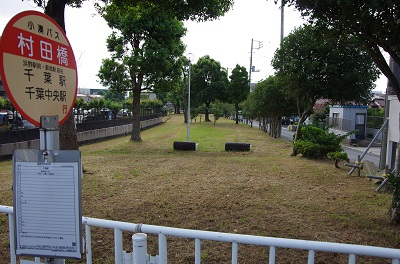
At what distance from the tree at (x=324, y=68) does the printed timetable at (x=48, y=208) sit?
1071cm

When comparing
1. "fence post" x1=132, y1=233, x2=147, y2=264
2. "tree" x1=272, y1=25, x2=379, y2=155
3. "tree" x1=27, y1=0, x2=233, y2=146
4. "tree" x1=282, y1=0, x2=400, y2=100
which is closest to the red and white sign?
"fence post" x1=132, y1=233, x2=147, y2=264

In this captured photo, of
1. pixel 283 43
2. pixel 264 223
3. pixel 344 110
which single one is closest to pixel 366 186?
pixel 264 223

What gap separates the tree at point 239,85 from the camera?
134ft

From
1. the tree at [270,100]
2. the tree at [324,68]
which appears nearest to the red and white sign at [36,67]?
the tree at [324,68]

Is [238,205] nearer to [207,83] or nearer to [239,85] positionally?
[239,85]

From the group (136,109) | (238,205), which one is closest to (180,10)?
(238,205)

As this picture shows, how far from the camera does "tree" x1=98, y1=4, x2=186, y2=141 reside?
1597 cm

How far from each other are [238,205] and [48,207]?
14.2 feet

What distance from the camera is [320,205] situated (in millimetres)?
5746

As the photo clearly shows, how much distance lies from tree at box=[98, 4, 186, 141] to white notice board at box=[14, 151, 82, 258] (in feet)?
48.0

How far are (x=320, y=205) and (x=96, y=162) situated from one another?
7.74 m

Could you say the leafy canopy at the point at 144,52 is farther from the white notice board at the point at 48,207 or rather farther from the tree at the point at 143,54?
the white notice board at the point at 48,207

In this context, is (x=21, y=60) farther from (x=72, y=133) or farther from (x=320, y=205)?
(x=72, y=133)

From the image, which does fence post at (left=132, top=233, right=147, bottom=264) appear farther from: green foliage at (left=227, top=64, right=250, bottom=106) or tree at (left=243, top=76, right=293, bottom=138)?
green foliage at (left=227, top=64, right=250, bottom=106)
